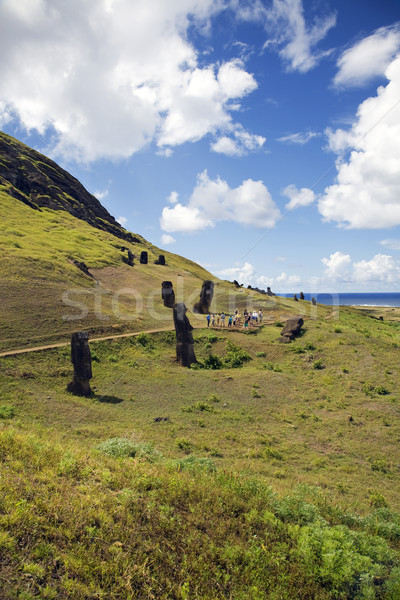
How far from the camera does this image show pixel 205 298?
51906mm

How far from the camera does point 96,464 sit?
911 centimetres

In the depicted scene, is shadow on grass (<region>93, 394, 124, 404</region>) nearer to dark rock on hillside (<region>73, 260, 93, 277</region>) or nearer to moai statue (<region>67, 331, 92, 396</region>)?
moai statue (<region>67, 331, 92, 396</region>)

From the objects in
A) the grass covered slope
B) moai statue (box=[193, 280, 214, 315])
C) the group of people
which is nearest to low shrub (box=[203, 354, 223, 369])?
the grass covered slope

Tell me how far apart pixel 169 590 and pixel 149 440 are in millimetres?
10683

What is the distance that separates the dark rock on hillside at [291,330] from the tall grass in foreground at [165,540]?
3138cm

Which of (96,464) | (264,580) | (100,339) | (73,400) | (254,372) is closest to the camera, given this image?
(264,580)

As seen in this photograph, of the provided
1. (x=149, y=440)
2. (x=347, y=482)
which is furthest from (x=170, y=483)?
(x=347, y=482)

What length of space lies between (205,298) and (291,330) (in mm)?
15772

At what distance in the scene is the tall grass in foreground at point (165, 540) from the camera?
5.59 m

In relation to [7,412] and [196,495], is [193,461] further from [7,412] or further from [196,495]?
[7,412]

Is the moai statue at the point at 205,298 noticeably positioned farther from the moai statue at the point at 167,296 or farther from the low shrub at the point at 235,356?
the low shrub at the point at 235,356

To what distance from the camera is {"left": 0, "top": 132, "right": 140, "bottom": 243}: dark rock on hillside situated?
4008 inches

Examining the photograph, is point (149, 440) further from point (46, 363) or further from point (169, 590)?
point (46, 363)

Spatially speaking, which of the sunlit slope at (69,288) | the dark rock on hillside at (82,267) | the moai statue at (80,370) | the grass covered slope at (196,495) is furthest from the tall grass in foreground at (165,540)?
the dark rock on hillside at (82,267)
